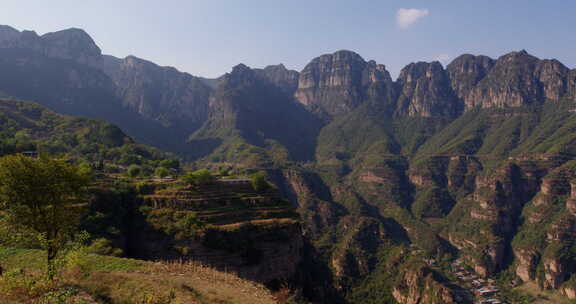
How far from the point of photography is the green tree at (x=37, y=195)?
68.7 ft

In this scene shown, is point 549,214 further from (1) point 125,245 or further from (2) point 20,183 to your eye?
(2) point 20,183

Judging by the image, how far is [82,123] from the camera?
134m

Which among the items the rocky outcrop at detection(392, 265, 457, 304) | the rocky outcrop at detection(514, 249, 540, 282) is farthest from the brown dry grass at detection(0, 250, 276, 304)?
the rocky outcrop at detection(514, 249, 540, 282)

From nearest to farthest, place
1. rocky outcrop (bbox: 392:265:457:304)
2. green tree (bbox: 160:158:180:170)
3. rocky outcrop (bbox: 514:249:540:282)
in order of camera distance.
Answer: green tree (bbox: 160:158:180:170) → rocky outcrop (bbox: 392:265:457:304) → rocky outcrop (bbox: 514:249:540:282)

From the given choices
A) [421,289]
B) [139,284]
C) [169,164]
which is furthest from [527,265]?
[139,284]

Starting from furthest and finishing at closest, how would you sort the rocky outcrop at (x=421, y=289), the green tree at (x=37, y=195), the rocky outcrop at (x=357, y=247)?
1. the rocky outcrop at (x=357, y=247)
2. the rocky outcrop at (x=421, y=289)
3. the green tree at (x=37, y=195)

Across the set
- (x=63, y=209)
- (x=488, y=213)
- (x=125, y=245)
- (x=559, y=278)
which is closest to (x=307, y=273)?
(x=125, y=245)

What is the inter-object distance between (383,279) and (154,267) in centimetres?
10413

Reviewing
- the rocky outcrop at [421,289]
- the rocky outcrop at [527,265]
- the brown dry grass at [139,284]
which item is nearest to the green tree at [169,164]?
the brown dry grass at [139,284]

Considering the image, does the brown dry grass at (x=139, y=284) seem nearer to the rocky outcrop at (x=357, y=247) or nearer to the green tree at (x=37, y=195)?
the green tree at (x=37, y=195)

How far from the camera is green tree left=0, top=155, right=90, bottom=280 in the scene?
20.9 m

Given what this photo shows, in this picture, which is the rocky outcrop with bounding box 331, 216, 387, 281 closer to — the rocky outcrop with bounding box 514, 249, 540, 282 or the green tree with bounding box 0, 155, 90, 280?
the rocky outcrop with bounding box 514, 249, 540, 282

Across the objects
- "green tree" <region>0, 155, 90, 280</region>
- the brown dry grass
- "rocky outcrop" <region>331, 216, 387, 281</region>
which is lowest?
"rocky outcrop" <region>331, 216, 387, 281</region>

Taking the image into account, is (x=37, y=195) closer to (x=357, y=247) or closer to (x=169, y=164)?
(x=169, y=164)
